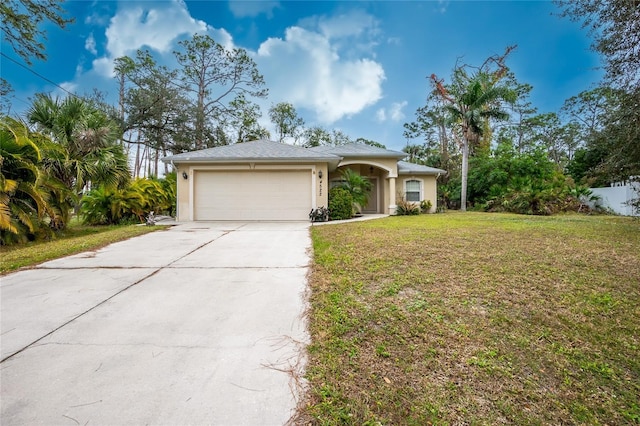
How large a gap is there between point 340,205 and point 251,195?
3803 millimetres

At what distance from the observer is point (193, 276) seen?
3.98 m

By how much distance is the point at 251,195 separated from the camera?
1148cm

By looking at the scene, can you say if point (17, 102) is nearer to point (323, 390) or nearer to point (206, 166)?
point (206, 166)

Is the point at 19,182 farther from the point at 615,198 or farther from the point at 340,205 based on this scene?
the point at 615,198

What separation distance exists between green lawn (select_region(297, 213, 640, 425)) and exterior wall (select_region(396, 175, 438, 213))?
11170mm

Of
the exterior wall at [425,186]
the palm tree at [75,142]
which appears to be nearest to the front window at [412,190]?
the exterior wall at [425,186]

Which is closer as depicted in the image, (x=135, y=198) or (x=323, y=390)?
(x=323, y=390)

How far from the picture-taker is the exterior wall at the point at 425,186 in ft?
50.3

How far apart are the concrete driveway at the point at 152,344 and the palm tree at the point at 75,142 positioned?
453 cm

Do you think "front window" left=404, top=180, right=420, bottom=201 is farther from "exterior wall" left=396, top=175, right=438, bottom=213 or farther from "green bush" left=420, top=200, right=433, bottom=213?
"green bush" left=420, top=200, right=433, bottom=213

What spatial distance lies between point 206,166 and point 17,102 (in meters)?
9.12

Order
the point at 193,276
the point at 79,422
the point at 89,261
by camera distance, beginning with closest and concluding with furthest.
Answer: the point at 79,422 → the point at 193,276 → the point at 89,261

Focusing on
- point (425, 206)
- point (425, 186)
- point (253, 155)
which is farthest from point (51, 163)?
point (425, 186)

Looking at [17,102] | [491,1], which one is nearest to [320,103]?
[491,1]
